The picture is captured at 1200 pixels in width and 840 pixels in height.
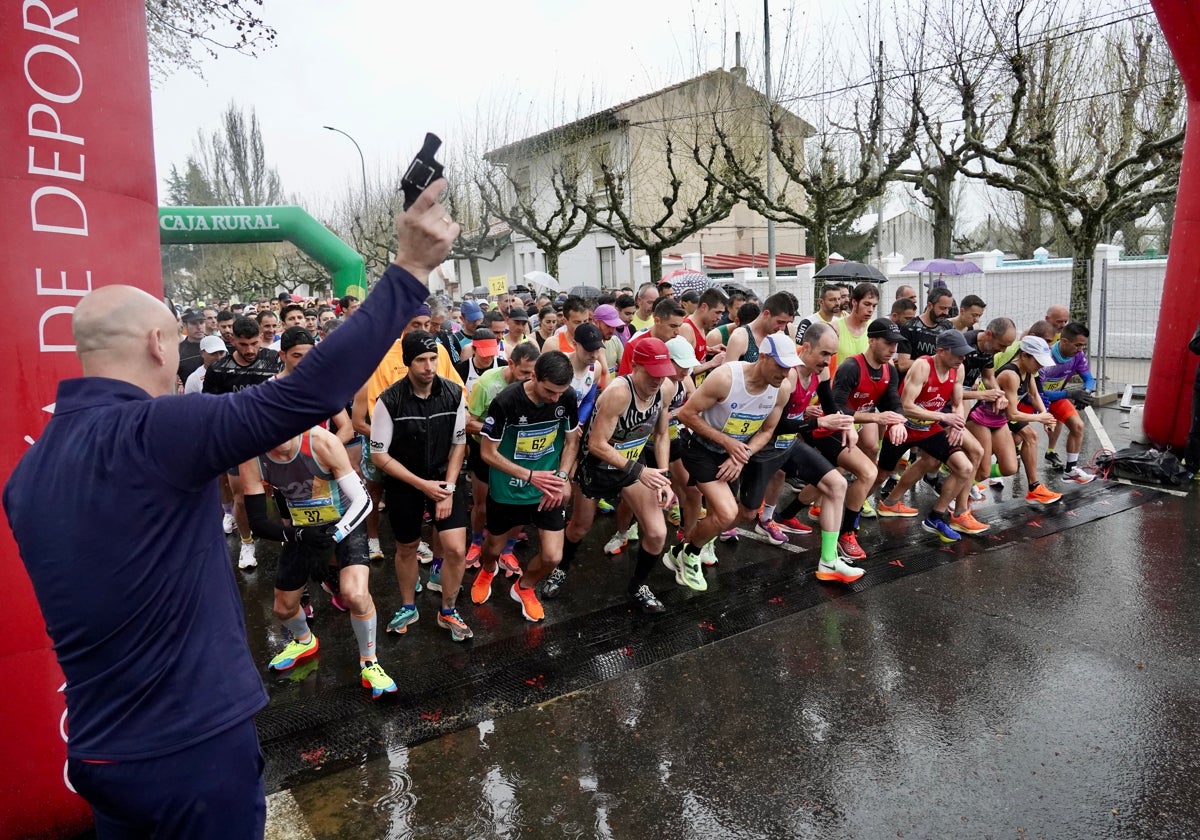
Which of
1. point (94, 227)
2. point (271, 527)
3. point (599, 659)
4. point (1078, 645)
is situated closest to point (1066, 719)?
point (1078, 645)

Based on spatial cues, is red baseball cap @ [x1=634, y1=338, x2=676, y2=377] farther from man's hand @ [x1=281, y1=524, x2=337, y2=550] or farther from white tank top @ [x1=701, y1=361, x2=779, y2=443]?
man's hand @ [x1=281, y1=524, x2=337, y2=550]

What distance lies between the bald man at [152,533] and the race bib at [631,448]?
12.2 ft

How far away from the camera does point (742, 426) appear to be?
569 cm

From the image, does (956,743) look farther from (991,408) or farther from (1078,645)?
(991,408)

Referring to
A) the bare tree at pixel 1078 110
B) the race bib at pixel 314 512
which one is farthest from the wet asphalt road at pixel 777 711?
the bare tree at pixel 1078 110

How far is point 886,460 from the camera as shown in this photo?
7051mm

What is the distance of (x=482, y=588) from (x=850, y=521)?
308cm

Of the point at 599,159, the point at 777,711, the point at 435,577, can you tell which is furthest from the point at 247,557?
the point at 599,159

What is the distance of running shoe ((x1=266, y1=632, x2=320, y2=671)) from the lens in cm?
477

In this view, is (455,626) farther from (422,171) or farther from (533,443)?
(422,171)

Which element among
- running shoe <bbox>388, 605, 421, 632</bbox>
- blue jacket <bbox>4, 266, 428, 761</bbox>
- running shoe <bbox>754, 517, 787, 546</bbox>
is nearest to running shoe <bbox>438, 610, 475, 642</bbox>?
running shoe <bbox>388, 605, 421, 632</bbox>

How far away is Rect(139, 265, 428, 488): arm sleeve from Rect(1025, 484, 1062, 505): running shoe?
7.75 metres

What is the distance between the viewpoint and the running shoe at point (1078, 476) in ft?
27.4

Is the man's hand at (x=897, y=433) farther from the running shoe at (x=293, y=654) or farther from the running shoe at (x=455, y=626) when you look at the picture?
the running shoe at (x=293, y=654)
